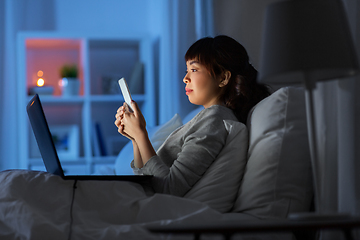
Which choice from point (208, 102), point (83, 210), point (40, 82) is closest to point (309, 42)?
point (83, 210)

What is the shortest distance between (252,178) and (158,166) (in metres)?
0.32

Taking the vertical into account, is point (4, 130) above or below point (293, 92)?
below

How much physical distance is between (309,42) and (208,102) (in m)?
0.80

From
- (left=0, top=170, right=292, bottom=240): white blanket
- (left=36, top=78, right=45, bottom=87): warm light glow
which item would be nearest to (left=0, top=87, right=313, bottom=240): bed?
(left=0, top=170, right=292, bottom=240): white blanket

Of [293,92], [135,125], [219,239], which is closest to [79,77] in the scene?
[135,125]

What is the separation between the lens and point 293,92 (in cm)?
120

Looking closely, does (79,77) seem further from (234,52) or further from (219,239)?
(219,239)

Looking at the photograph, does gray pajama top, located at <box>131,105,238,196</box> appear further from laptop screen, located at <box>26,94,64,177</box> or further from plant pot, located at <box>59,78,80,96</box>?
plant pot, located at <box>59,78,80,96</box>

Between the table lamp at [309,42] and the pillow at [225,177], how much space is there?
Answer: 385 millimetres

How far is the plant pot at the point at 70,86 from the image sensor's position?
10.4ft

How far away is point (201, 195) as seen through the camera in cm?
117

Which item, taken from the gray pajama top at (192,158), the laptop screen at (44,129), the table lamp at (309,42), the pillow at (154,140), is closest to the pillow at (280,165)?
the gray pajama top at (192,158)

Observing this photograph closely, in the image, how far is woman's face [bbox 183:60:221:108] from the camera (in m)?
1.54

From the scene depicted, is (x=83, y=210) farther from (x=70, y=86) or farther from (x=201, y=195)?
(x=70, y=86)
